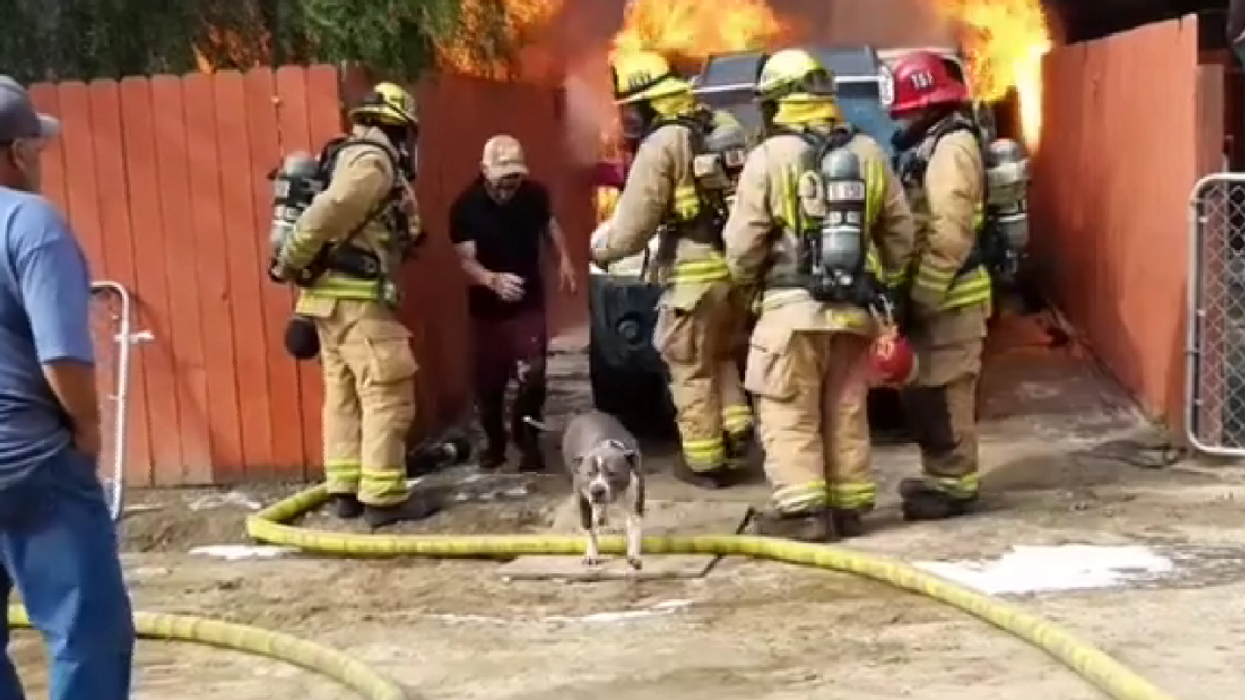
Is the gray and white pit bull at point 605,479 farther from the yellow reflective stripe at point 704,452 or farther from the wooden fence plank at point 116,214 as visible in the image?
the wooden fence plank at point 116,214

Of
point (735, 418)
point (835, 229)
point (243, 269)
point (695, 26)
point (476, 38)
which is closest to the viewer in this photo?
point (835, 229)

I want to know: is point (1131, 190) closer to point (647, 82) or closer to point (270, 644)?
point (647, 82)

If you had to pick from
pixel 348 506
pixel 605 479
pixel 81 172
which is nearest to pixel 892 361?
pixel 605 479

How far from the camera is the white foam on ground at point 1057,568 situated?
20.3ft

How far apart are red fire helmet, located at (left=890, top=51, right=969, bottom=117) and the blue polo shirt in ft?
13.6

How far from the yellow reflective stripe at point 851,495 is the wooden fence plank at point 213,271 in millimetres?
3155

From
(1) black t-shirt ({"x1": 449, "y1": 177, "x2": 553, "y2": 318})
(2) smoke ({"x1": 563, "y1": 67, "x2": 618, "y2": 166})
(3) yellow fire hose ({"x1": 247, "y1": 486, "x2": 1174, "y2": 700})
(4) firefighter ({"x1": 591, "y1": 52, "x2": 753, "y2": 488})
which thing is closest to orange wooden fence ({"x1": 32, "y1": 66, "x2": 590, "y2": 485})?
(3) yellow fire hose ({"x1": 247, "y1": 486, "x2": 1174, "y2": 700})

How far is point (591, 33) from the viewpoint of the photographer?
63.4 ft

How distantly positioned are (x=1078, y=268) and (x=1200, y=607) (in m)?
6.25

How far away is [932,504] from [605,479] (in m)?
1.75

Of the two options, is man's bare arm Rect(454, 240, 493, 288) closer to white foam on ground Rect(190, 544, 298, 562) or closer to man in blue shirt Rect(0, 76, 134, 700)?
white foam on ground Rect(190, 544, 298, 562)

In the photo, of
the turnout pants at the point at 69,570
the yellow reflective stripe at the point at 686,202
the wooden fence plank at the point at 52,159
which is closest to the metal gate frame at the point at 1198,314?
the yellow reflective stripe at the point at 686,202

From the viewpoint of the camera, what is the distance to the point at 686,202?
768 cm

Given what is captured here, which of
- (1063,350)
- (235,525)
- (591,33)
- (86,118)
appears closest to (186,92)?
(86,118)
